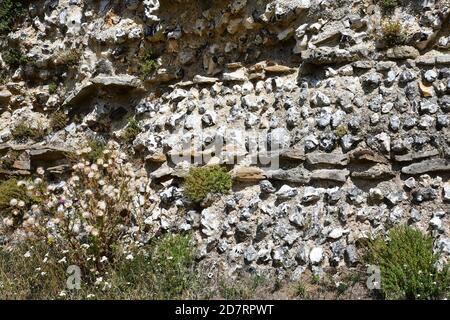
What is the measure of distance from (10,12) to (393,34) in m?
7.07

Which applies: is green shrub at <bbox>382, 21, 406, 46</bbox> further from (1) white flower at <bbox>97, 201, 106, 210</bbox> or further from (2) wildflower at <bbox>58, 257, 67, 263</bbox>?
(2) wildflower at <bbox>58, 257, 67, 263</bbox>

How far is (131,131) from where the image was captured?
8398 millimetres

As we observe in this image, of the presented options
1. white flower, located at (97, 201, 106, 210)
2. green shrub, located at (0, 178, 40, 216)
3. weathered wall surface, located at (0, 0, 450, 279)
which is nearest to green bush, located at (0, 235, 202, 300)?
weathered wall surface, located at (0, 0, 450, 279)

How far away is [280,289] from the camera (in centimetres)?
597

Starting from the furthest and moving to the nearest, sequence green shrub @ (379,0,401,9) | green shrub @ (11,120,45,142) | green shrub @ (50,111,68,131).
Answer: green shrub @ (11,120,45,142) → green shrub @ (50,111,68,131) → green shrub @ (379,0,401,9)

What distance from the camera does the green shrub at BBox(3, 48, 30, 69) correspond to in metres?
9.69

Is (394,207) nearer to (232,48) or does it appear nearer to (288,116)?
(288,116)

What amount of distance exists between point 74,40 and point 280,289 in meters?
5.91

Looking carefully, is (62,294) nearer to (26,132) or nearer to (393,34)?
(26,132)

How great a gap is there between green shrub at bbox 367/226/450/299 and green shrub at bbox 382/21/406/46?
8.12 ft

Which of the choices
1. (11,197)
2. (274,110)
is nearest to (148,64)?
(274,110)

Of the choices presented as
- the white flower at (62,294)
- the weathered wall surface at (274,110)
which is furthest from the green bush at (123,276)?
the weathered wall surface at (274,110)
